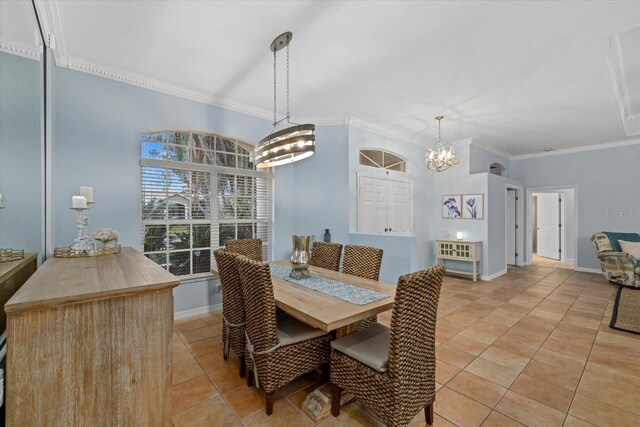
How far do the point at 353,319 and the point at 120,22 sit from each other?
2.91 meters

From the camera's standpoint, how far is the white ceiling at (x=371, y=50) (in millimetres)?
2090

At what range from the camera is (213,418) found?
5.82 feet

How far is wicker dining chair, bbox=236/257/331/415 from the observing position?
Answer: 173cm

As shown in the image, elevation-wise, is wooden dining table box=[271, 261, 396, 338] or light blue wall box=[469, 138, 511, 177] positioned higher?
light blue wall box=[469, 138, 511, 177]

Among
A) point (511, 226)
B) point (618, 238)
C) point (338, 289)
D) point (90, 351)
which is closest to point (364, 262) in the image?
point (338, 289)

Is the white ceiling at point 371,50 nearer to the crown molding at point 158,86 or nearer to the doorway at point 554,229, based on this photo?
the crown molding at point 158,86

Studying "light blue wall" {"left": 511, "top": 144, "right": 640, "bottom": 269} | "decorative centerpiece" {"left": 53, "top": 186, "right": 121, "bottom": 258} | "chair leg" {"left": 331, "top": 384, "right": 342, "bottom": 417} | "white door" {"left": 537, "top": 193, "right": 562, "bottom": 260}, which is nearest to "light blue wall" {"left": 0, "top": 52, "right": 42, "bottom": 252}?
"decorative centerpiece" {"left": 53, "top": 186, "right": 121, "bottom": 258}

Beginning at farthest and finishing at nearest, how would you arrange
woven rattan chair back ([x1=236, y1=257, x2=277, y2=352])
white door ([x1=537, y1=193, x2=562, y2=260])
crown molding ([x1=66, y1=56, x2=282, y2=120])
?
white door ([x1=537, y1=193, x2=562, y2=260]) < crown molding ([x1=66, y1=56, x2=282, y2=120]) < woven rattan chair back ([x1=236, y1=257, x2=277, y2=352])

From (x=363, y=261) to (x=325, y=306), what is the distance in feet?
3.37

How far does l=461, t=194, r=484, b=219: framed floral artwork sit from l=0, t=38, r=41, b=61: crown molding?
631 centimetres

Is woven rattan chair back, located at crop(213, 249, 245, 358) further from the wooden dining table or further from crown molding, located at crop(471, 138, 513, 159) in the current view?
crown molding, located at crop(471, 138, 513, 159)

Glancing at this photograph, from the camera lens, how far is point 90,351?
1021 millimetres

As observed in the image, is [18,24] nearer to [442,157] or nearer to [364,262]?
[364,262]

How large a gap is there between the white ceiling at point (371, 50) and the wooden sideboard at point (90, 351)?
1.65m
